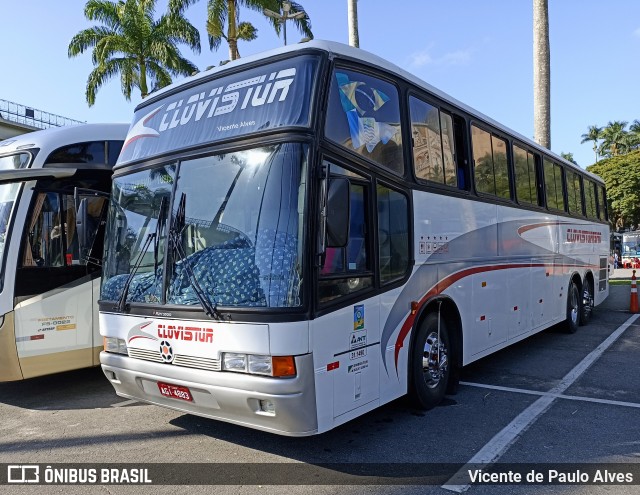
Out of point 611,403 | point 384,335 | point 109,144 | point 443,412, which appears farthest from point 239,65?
point 611,403

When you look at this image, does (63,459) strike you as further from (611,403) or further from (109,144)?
(611,403)

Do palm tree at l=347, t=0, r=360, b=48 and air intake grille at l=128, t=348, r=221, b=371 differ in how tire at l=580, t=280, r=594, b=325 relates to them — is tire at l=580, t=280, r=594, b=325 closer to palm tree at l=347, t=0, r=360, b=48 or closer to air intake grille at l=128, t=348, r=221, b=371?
palm tree at l=347, t=0, r=360, b=48

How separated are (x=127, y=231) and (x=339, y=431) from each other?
9.04 feet

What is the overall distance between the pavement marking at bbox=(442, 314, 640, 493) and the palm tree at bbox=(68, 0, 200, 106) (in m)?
19.9

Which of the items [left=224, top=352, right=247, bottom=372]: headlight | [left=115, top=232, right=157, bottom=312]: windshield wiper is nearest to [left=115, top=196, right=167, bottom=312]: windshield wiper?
[left=115, top=232, right=157, bottom=312]: windshield wiper

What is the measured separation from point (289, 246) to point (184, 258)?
973 millimetres

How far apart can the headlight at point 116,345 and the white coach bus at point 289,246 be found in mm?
18

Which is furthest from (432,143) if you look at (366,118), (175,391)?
(175,391)

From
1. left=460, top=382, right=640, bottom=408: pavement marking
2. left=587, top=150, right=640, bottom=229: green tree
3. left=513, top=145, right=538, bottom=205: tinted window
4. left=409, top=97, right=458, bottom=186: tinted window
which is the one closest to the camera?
left=409, top=97, right=458, bottom=186: tinted window

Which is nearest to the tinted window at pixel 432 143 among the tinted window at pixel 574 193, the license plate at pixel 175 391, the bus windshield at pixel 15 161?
the license plate at pixel 175 391

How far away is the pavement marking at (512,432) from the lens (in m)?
3.98

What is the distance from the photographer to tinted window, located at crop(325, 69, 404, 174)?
430 centimetres

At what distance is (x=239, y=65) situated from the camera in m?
4.74

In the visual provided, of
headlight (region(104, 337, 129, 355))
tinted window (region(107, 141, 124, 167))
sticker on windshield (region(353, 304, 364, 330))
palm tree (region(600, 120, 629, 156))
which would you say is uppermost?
palm tree (region(600, 120, 629, 156))
